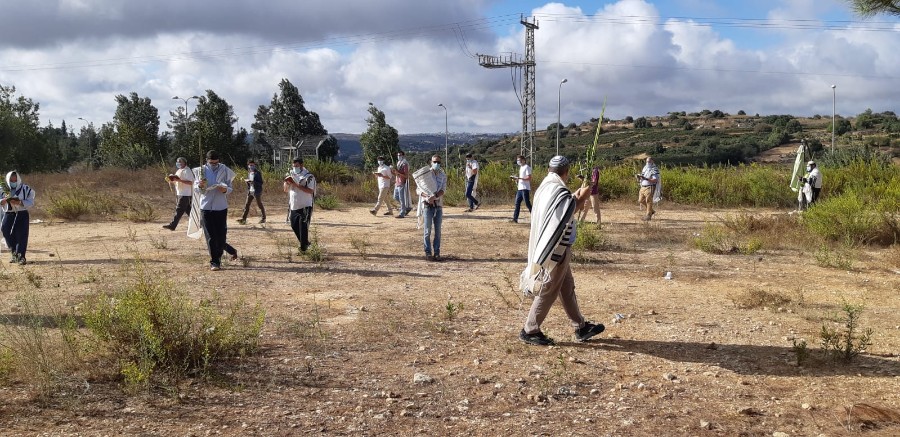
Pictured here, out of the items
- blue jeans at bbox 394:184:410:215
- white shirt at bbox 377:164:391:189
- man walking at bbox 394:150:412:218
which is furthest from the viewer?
white shirt at bbox 377:164:391:189

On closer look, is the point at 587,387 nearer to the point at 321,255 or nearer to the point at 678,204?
the point at 321,255

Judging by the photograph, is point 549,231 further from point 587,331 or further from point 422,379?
point 422,379

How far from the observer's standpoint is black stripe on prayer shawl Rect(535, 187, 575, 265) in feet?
18.7

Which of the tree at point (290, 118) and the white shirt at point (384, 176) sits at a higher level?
the tree at point (290, 118)

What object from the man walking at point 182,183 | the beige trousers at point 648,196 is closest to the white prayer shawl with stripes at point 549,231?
the man walking at point 182,183

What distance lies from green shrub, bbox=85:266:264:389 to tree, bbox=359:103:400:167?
3684cm

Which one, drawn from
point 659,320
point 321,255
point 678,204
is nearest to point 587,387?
point 659,320

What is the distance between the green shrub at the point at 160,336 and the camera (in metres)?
5.21

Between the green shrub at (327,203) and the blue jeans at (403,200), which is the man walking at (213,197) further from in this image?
the green shrub at (327,203)

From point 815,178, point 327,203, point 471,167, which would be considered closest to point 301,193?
point 471,167

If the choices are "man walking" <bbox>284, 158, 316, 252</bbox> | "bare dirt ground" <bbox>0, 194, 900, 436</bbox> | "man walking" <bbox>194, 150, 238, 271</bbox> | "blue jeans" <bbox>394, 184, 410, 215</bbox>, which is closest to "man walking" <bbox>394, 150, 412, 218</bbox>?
"blue jeans" <bbox>394, 184, 410, 215</bbox>

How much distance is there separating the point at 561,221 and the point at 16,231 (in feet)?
29.1

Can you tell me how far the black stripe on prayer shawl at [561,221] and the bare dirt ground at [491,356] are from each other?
887 millimetres

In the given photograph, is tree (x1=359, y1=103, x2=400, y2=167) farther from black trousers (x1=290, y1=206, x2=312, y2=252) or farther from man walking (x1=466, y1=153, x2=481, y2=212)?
black trousers (x1=290, y1=206, x2=312, y2=252)
